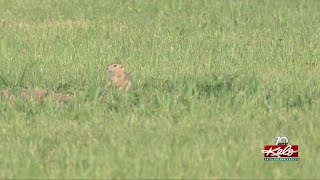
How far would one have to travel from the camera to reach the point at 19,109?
9273mm

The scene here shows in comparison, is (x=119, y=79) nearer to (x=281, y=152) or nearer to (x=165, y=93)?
(x=165, y=93)

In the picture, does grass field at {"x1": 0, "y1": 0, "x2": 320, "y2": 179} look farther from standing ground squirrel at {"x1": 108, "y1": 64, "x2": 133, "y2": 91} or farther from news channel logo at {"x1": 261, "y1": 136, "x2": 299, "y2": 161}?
standing ground squirrel at {"x1": 108, "y1": 64, "x2": 133, "y2": 91}

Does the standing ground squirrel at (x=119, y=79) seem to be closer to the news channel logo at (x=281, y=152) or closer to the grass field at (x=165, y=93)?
the grass field at (x=165, y=93)

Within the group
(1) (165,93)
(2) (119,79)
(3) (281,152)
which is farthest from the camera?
(2) (119,79)

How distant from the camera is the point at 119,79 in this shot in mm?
10125

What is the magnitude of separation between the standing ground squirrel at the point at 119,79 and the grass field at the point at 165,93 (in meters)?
0.19

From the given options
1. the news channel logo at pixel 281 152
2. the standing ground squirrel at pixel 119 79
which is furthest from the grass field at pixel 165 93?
the standing ground squirrel at pixel 119 79

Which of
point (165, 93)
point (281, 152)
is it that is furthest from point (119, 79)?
point (281, 152)

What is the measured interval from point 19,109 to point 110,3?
11100 mm

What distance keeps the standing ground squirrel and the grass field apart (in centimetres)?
19

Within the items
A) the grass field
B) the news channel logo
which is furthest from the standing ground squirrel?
the news channel logo

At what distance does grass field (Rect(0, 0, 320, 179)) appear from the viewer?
6688mm

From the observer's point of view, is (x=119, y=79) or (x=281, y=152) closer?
(x=281, y=152)

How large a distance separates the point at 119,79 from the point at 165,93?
34.9 inches
